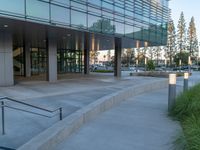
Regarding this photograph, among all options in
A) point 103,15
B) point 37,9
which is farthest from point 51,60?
point 37,9

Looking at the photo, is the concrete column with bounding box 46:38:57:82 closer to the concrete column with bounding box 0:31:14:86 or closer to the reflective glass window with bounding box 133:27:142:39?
the concrete column with bounding box 0:31:14:86

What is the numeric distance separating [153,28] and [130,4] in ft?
16.8

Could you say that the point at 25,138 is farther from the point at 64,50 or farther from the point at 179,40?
the point at 179,40

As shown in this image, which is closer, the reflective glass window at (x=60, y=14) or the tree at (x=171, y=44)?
the reflective glass window at (x=60, y=14)

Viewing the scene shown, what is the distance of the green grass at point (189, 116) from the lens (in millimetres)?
4094

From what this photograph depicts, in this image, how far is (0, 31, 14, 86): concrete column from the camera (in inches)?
625

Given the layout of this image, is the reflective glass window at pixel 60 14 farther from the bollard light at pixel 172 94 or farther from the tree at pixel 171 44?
the tree at pixel 171 44

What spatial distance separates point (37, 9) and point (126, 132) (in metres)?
10.5

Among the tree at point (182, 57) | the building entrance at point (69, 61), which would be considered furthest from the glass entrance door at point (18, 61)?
the tree at point (182, 57)

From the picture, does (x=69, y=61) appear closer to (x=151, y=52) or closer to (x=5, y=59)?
(x=5, y=59)

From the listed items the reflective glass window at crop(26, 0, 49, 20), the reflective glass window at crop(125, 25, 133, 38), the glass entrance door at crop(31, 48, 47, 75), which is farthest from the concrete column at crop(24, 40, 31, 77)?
the reflective glass window at crop(26, 0, 49, 20)

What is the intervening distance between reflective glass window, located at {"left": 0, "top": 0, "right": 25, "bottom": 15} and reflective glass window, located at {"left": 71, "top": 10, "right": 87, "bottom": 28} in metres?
4.17

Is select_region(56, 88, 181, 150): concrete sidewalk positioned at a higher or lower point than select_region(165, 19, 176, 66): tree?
lower

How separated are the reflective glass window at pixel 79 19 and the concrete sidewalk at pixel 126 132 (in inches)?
373
